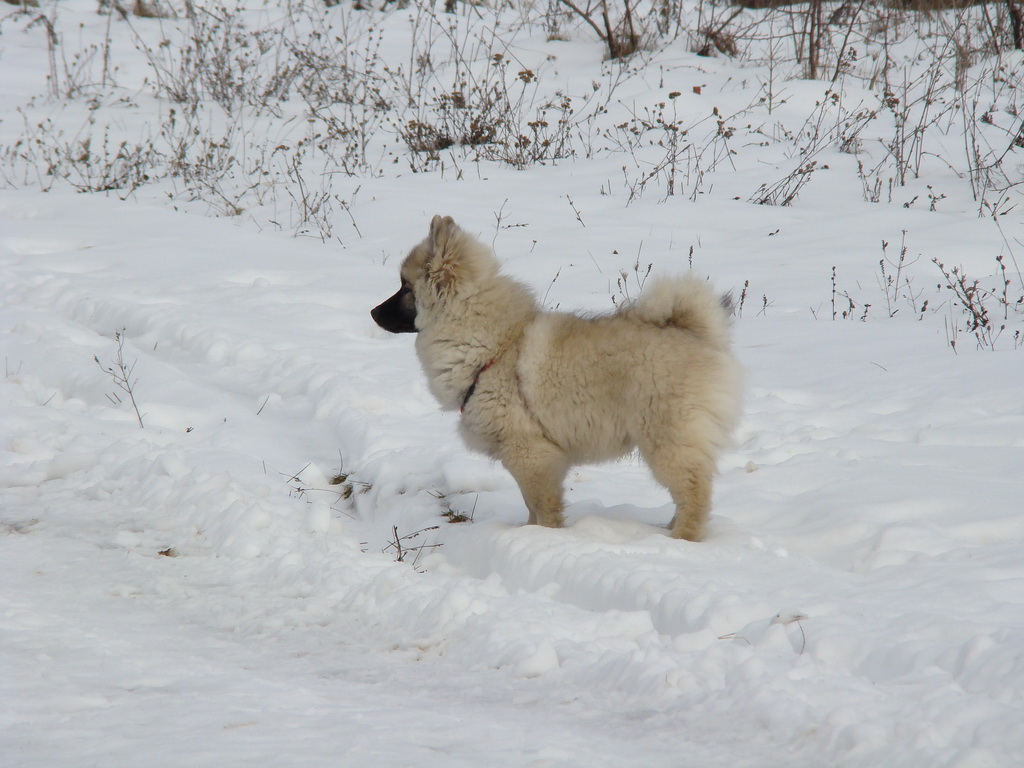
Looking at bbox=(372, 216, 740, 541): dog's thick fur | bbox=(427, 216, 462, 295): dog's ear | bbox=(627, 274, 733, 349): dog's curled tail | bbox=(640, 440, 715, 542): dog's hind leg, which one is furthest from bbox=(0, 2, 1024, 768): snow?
bbox=(427, 216, 462, 295): dog's ear

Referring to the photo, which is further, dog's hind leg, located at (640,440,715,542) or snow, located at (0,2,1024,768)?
dog's hind leg, located at (640,440,715,542)

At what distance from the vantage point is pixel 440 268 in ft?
14.2

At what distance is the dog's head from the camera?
4.31 metres

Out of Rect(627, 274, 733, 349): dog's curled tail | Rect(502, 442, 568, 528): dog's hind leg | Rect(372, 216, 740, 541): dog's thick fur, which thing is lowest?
Rect(502, 442, 568, 528): dog's hind leg

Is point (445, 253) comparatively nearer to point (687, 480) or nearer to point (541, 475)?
point (541, 475)

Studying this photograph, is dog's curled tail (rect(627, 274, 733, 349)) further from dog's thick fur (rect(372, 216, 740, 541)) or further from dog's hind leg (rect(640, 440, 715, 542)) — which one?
dog's hind leg (rect(640, 440, 715, 542))

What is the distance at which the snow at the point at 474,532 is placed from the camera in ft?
7.11

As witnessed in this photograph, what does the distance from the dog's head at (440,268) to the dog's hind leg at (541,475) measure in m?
0.86

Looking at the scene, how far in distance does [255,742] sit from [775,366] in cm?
474

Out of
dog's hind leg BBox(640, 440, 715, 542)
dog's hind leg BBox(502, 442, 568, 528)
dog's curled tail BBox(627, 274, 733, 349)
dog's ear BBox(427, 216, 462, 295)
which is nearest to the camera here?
dog's hind leg BBox(640, 440, 715, 542)

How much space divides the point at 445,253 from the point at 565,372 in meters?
0.87

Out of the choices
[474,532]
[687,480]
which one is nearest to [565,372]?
[687,480]

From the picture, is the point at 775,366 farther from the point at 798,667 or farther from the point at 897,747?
the point at 897,747

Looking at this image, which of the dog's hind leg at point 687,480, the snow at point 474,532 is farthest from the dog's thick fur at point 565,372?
the snow at point 474,532
